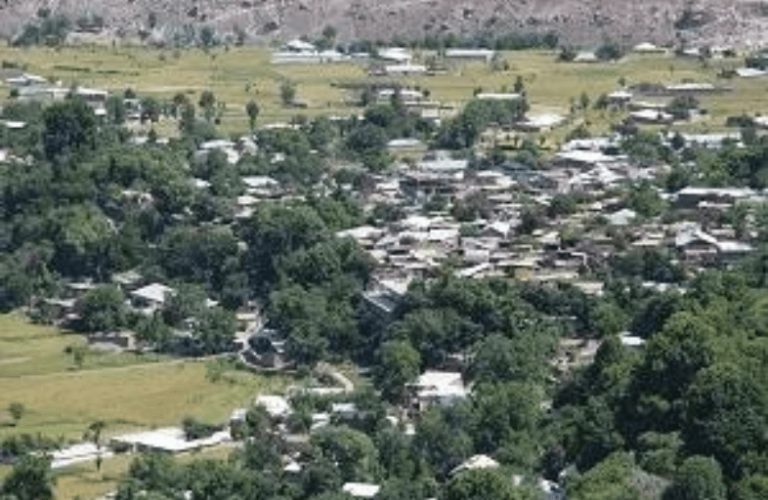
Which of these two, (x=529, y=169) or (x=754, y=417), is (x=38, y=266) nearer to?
(x=529, y=169)

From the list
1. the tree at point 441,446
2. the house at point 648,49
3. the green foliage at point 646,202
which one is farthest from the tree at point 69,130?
the tree at point 441,446

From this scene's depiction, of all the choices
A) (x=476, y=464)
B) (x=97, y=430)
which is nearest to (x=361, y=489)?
(x=476, y=464)

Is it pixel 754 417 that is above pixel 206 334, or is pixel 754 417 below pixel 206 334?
above

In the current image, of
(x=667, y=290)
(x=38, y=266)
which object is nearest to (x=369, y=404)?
(x=667, y=290)

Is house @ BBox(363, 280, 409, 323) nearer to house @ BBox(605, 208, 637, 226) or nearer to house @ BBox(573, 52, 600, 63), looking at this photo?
house @ BBox(605, 208, 637, 226)

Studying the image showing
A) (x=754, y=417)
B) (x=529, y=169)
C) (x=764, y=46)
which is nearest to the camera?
(x=754, y=417)

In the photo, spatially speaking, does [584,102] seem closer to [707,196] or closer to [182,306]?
[707,196]

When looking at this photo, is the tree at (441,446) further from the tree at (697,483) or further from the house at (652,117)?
the house at (652,117)
